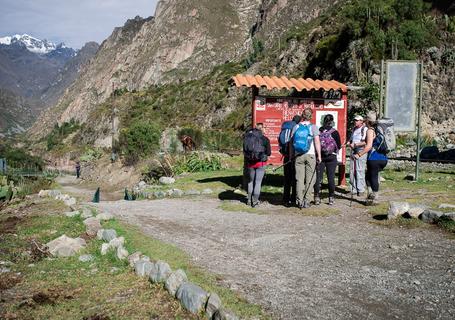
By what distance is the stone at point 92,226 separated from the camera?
8.50 metres

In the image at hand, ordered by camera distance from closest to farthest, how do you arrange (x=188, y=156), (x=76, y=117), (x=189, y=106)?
(x=188, y=156), (x=189, y=106), (x=76, y=117)

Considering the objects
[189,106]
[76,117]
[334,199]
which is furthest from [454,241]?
[76,117]

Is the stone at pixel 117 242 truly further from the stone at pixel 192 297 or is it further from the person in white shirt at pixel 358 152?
the person in white shirt at pixel 358 152

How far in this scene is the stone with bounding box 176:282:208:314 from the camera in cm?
486

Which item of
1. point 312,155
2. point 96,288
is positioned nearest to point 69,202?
point 312,155

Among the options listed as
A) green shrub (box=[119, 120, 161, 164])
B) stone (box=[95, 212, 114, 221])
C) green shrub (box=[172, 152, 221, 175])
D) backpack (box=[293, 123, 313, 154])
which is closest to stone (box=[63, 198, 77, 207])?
stone (box=[95, 212, 114, 221])

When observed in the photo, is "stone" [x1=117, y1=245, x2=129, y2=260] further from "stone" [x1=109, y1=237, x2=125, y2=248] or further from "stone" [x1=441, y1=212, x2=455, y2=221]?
"stone" [x1=441, y1=212, x2=455, y2=221]

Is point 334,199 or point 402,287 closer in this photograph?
point 402,287

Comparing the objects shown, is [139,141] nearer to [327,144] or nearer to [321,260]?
[327,144]

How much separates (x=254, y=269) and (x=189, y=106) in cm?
8633

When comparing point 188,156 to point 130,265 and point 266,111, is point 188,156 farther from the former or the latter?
point 130,265

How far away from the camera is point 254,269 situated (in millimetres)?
6215

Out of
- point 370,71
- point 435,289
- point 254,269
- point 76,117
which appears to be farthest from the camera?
point 76,117

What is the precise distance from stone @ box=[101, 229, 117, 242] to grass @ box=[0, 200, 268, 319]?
0.49 feet
